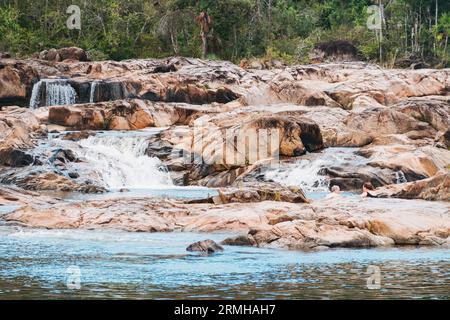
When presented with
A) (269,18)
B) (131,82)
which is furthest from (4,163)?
(269,18)

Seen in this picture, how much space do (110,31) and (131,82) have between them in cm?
1703

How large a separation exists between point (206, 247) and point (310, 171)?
18825 mm

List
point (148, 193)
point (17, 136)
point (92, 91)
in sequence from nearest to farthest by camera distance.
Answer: point (148, 193) < point (17, 136) < point (92, 91)

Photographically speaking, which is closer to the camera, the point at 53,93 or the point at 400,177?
the point at 400,177

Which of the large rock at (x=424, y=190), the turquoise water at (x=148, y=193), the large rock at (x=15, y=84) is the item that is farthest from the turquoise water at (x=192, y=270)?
the large rock at (x=15, y=84)

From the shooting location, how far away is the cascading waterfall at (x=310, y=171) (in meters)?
37.2

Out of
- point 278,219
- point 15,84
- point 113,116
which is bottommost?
point 278,219

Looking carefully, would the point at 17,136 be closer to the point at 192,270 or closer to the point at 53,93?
the point at 53,93

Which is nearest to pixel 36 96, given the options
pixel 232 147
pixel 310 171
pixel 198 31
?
pixel 232 147

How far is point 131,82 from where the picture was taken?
54.3 metres

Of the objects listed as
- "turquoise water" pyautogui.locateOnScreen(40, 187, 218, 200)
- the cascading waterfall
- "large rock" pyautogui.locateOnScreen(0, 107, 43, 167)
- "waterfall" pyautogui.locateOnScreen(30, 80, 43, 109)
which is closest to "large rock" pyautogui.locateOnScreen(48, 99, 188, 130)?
"large rock" pyautogui.locateOnScreen(0, 107, 43, 167)

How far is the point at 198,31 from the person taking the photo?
71188mm

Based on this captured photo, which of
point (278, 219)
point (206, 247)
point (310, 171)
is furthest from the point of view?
point (310, 171)

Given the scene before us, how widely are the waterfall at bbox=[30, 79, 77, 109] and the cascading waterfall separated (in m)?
18.6
